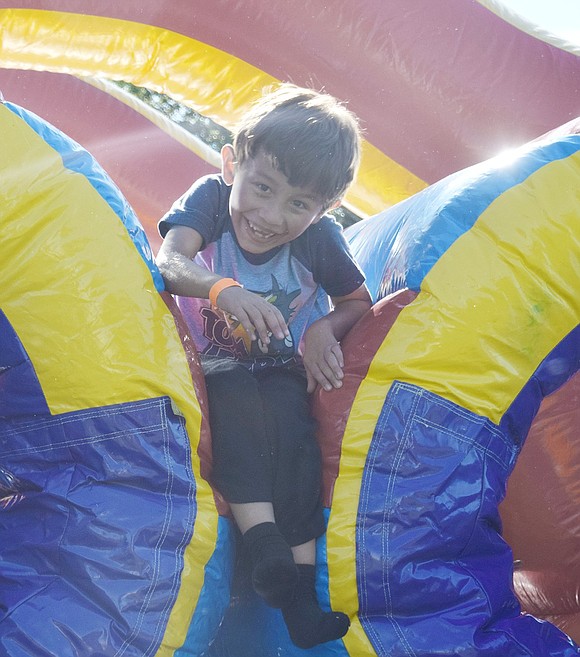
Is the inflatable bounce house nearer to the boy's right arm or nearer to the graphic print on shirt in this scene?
the boy's right arm

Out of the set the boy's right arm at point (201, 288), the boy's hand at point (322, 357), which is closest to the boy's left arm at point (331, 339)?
the boy's hand at point (322, 357)

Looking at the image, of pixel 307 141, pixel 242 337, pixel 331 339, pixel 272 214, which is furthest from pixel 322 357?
pixel 307 141

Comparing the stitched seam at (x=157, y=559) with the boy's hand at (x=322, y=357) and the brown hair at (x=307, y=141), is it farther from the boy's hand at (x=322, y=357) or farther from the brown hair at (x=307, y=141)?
the brown hair at (x=307, y=141)

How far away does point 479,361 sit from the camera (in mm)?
1485

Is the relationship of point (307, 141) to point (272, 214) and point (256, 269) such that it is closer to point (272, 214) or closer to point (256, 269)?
point (272, 214)

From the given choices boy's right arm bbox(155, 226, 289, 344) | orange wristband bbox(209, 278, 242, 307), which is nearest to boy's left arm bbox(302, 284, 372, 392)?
boy's right arm bbox(155, 226, 289, 344)

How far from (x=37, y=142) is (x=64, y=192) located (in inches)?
4.2

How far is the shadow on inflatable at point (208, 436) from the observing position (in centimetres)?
132

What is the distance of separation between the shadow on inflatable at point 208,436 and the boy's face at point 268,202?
20 centimetres

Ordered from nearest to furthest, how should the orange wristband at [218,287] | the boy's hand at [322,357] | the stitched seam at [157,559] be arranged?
the stitched seam at [157,559] → the orange wristband at [218,287] → the boy's hand at [322,357]

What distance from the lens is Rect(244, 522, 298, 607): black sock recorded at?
1276 mm

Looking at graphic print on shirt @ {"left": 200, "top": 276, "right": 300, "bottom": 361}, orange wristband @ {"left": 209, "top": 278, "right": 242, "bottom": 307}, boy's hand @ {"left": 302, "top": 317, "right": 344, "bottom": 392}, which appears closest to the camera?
orange wristband @ {"left": 209, "top": 278, "right": 242, "bottom": 307}

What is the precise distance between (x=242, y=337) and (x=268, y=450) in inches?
10.5

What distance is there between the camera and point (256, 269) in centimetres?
168
